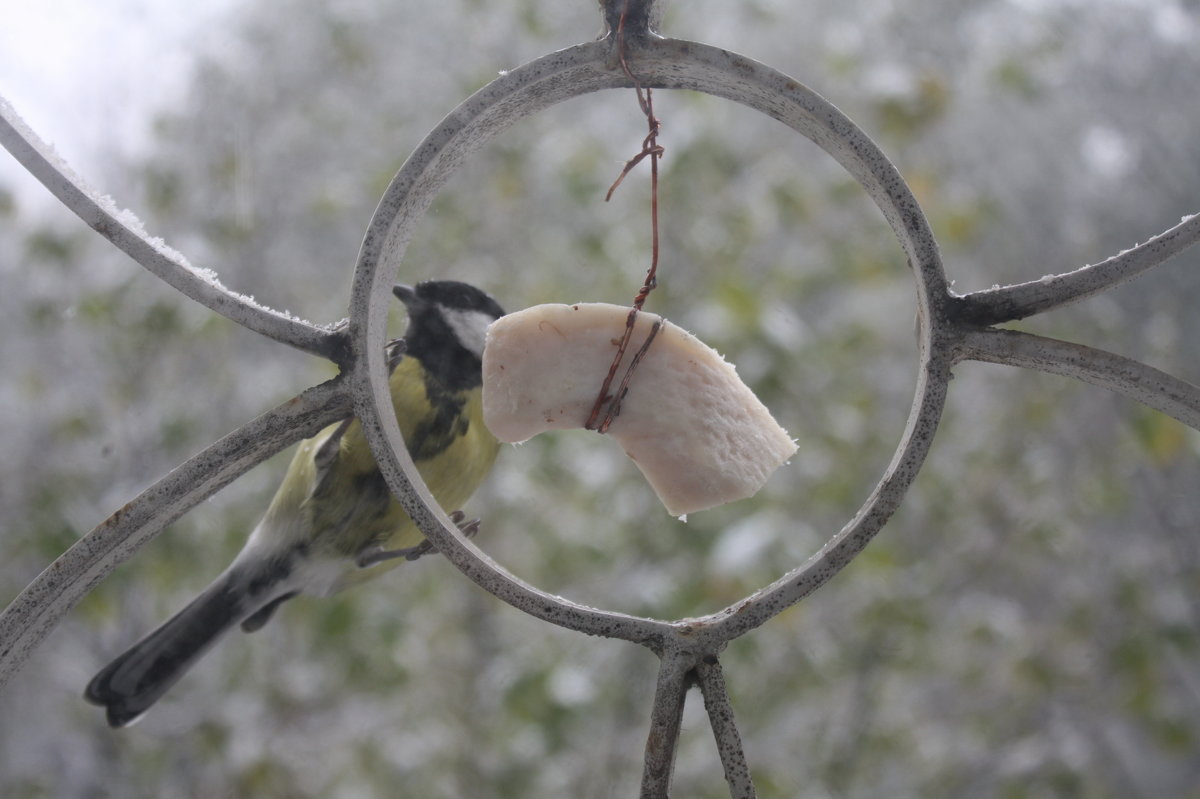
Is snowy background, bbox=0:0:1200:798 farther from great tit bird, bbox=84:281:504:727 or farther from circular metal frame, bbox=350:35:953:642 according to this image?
circular metal frame, bbox=350:35:953:642

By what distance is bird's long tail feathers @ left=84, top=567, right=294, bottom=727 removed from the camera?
78 cm

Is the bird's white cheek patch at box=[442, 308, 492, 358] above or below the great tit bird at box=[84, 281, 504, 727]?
above

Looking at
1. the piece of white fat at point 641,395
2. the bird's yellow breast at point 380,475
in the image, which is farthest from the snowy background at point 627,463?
the piece of white fat at point 641,395

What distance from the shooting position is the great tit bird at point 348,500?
2.56ft

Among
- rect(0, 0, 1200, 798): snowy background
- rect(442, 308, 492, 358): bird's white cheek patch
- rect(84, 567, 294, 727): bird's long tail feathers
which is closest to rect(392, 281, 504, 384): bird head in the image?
rect(442, 308, 492, 358): bird's white cheek patch

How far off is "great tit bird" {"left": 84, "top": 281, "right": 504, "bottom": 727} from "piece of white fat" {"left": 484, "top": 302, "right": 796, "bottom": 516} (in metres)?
0.28

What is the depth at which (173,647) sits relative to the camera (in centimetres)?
83

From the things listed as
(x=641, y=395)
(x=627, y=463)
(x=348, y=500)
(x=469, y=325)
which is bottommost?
(x=641, y=395)

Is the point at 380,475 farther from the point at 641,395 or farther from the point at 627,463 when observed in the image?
the point at 627,463

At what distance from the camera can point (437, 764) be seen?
5.32ft

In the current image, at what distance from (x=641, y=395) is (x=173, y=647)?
0.57 meters

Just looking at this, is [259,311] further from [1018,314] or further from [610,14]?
[1018,314]

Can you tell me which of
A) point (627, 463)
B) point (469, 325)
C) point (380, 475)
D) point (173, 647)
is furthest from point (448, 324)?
point (627, 463)

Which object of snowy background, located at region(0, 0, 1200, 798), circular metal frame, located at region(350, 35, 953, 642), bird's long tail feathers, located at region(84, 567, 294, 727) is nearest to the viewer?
circular metal frame, located at region(350, 35, 953, 642)
